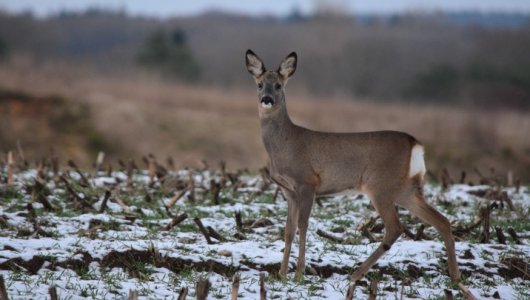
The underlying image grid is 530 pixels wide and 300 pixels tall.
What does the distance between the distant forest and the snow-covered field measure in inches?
1171

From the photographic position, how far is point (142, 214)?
9.04m

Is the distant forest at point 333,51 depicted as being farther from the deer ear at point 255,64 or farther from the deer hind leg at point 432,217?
the deer hind leg at point 432,217

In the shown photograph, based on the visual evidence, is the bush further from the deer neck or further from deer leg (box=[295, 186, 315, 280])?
deer leg (box=[295, 186, 315, 280])

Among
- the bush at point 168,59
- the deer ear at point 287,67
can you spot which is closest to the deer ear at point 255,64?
the deer ear at point 287,67

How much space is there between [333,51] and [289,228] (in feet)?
194

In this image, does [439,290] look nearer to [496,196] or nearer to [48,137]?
[496,196]

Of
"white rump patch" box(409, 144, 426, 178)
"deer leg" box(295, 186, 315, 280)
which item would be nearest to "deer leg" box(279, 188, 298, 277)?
"deer leg" box(295, 186, 315, 280)

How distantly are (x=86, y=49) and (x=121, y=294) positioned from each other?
76772 mm

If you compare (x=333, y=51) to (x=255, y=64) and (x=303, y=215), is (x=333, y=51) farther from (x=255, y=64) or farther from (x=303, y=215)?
(x=303, y=215)

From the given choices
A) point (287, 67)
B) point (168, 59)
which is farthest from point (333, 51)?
point (287, 67)

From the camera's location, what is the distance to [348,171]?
754 cm

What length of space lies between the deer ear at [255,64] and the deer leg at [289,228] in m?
1.31

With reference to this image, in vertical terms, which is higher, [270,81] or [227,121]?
[270,81]

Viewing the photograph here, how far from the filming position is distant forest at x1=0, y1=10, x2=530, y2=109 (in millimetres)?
51219
